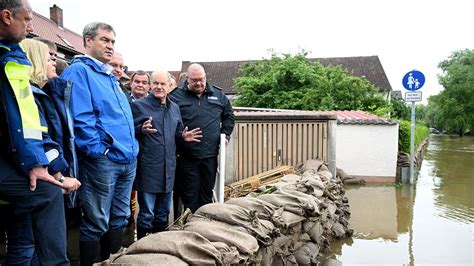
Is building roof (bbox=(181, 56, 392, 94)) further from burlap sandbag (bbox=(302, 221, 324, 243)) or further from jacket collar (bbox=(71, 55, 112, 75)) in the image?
jacket collar (bbox=(71, 55, 112, 75))

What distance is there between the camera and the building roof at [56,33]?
22325mm

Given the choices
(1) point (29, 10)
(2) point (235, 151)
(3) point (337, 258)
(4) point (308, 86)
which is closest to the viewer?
(1) point (29, 10)

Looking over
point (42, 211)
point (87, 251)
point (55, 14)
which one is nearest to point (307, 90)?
point (87, 251)

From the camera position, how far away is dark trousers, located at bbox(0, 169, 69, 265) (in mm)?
1957

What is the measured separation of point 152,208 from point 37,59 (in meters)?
1.59

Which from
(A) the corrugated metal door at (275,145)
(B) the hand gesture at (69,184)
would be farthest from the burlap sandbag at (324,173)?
(B) the hand gesture at (69,184)

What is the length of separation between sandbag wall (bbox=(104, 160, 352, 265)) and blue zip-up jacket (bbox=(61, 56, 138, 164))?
2.18ft

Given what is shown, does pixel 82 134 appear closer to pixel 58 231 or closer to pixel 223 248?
pixel 58 231

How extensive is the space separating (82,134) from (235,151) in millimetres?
3494

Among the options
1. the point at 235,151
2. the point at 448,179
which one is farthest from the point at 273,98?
the point at 235,151

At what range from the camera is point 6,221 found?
212cm

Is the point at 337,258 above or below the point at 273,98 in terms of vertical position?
below

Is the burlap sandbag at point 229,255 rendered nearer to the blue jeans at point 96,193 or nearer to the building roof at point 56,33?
the blue jeans at point 96,193

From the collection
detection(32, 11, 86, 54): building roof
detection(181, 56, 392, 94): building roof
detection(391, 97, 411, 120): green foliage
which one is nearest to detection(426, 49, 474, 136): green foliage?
detection(181, 56, 392, 94): building roof
